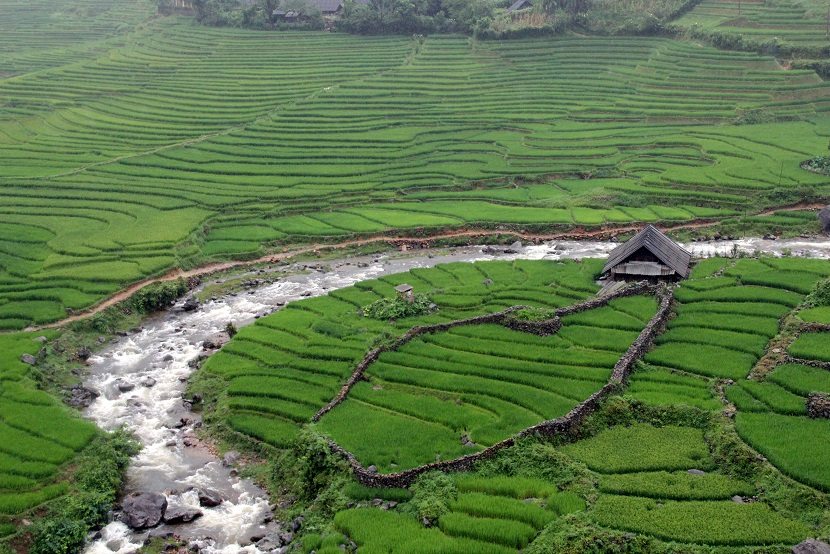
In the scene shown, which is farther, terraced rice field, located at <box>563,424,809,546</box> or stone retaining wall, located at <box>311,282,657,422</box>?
stone retaining wall, located at <box>311,282,657,422</box>

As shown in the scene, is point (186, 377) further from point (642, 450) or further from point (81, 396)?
point (642, 450)

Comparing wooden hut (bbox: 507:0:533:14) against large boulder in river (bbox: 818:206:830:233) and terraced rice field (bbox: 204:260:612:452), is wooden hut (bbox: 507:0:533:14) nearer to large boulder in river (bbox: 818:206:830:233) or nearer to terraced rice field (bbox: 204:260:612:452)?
large boulder in river (bbox: 818:206:830:233)

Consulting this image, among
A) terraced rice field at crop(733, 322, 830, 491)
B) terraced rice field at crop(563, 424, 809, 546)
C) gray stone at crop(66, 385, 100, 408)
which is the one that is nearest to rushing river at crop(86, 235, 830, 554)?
gray stone at crop(66, 385, 100, 408)

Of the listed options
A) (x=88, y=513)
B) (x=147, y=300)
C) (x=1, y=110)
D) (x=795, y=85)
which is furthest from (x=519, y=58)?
(x=88, y=513)

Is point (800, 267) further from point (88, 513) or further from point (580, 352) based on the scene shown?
point (88, 513)

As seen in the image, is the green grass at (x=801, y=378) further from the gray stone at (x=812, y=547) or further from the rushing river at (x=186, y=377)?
the rushing river at (x=186, y=377)

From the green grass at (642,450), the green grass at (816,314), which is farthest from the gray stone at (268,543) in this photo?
the green grass at (816,314)
